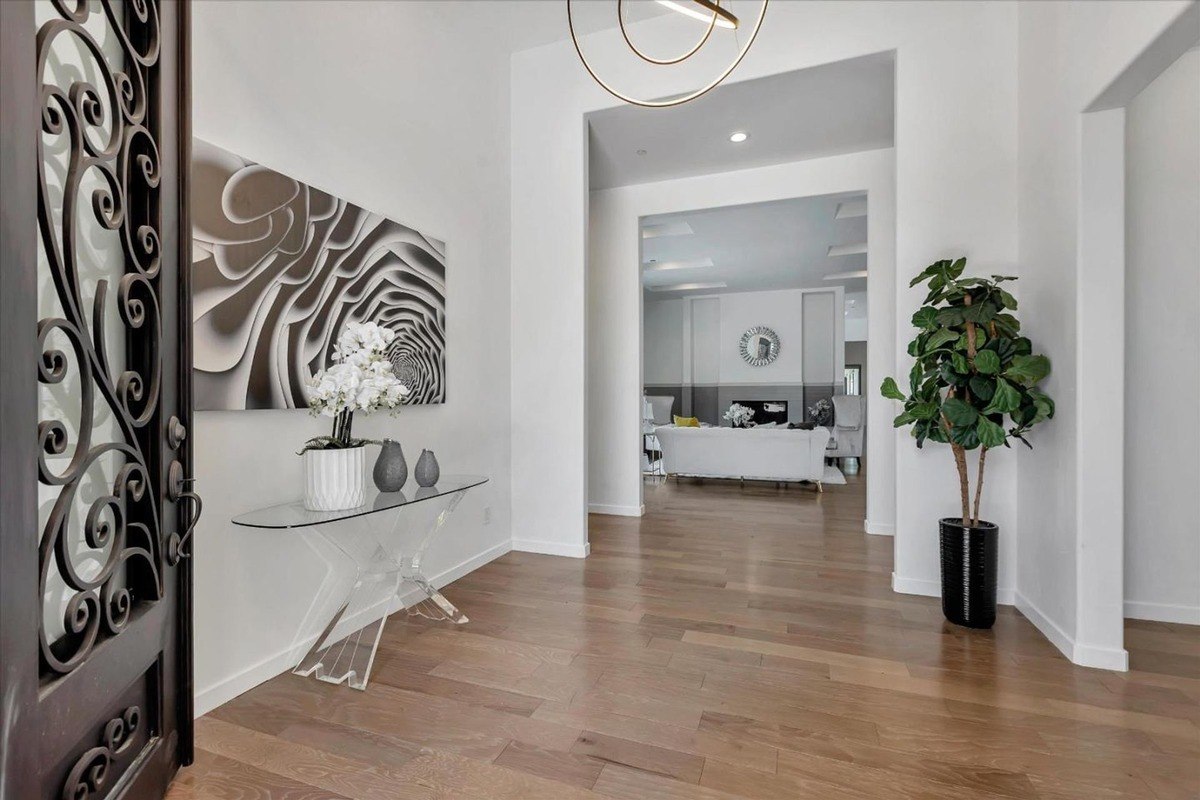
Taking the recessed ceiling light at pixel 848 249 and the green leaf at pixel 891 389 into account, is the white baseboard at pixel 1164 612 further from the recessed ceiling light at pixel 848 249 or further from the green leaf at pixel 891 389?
the recessed ceiling light at pixel 848 249

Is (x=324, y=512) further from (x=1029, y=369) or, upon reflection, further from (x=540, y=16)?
(x=540, y=16)

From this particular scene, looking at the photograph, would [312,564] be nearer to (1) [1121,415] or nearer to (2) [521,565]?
(2) [521,565]

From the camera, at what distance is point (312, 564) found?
7.75 ft

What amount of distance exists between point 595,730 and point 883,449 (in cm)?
354

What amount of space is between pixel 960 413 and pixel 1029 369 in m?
0.32

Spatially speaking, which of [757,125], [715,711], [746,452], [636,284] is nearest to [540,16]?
[757,125]

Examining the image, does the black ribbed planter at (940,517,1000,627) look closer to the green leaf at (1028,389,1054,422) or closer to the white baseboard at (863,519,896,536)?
the green leaf at (1028,389,1054,422)

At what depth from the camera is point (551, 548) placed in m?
3.86

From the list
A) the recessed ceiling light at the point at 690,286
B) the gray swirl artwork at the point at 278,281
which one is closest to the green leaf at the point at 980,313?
the gray swirl artwork at the point at 278,281

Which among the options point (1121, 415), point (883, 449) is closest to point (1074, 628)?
point (1121, 415)

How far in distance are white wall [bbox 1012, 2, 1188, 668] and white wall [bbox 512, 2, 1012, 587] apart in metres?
0.25

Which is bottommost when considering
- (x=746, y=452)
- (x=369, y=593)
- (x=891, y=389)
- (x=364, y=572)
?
(x=369, y=593)

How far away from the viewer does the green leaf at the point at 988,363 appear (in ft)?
8.25

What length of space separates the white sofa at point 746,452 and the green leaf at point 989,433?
3.51 metres
